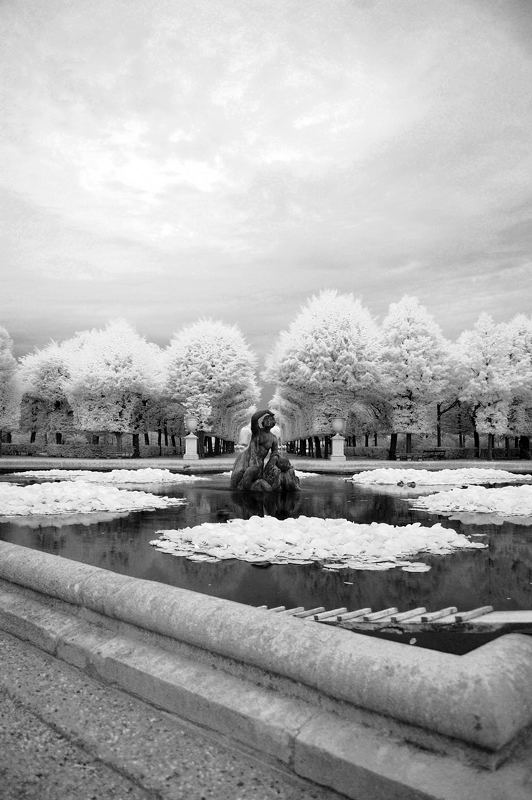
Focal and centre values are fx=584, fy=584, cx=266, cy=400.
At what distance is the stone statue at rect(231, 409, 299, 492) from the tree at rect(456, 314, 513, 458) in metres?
32.8

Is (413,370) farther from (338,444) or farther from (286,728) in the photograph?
(286,728)

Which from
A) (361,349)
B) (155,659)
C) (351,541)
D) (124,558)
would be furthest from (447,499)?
(361,349)

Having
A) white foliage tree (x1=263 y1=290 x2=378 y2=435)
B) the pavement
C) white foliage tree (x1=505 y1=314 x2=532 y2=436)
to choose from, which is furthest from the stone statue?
white foliage tree (x1=505 y1=314 x2=532 y2=436)

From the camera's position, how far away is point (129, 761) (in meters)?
2.71

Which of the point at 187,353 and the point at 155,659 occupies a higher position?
the point at 187,353

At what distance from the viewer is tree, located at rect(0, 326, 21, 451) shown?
51.8 m

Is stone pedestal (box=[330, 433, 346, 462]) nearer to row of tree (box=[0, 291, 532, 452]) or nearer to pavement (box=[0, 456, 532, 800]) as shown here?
row of tree (box=[0, 291, 532, 452])

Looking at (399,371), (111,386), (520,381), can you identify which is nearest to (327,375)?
(399,371)

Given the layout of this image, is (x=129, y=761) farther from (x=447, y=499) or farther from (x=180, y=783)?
(x=447, y=499)

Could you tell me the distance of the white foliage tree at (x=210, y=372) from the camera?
46500 mm

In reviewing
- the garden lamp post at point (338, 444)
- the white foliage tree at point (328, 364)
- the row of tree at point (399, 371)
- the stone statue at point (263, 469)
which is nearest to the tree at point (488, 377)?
the row of tree at point (399, 371)

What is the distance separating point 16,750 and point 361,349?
135 ft

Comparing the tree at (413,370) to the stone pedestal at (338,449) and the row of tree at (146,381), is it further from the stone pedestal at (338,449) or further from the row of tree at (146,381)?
the row of tree at (146,381)

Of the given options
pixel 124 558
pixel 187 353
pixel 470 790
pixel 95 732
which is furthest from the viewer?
pixel 187 353
